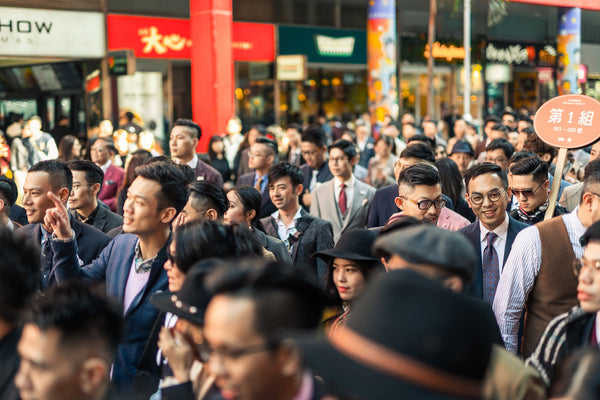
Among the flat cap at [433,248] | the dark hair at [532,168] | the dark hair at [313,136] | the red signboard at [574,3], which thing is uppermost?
the red signboard at [574,3]

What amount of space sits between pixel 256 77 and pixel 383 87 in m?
3.60

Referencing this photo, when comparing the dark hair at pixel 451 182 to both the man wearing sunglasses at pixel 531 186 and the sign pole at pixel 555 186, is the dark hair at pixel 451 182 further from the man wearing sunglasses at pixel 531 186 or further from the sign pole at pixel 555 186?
the sign pole at pixel 555 186

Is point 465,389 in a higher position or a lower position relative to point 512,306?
higher

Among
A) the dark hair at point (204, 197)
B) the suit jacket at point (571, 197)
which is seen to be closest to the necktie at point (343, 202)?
the suit jacket at point (571, 197)

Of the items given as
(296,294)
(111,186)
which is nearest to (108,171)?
(111,186)

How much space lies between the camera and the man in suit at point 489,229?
5086 mm

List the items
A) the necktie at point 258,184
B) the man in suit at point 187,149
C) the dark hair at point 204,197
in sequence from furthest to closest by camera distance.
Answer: the necktie at point 258,184
the man in suit at point 187,149
the dark hair at point 204,197

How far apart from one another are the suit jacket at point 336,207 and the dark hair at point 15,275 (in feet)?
16.6

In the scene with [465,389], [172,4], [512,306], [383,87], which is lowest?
[512,306]

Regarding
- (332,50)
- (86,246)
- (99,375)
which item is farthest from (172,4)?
(99,375)

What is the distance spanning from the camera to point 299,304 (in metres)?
2.48

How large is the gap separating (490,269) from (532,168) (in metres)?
1.23

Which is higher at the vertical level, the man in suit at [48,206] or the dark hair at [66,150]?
the dark hair at [66,150]

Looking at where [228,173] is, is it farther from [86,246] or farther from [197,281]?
[197,281]
